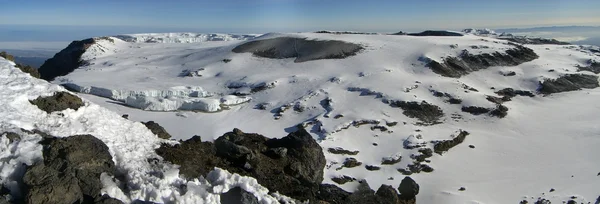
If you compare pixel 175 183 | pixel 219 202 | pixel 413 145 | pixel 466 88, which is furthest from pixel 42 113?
pixel 466 88

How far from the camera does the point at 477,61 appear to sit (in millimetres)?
58969

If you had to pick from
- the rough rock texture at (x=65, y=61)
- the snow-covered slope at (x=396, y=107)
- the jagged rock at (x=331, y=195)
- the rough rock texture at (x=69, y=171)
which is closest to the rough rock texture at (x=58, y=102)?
the rough rock texture at (x=69, y=171)

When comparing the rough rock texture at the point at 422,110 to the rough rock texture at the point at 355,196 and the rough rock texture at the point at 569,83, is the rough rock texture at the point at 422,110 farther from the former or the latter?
the rough rock texture at the point at 355,196

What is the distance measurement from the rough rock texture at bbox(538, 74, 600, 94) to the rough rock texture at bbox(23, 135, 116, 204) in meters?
51.4

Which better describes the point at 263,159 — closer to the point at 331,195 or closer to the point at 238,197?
the point at 331,195

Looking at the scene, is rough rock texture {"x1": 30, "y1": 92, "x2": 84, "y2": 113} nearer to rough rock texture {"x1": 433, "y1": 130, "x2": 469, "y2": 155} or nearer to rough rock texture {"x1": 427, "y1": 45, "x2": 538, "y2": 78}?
rough rock texture {"x1": 433, "y1": 130, "x2": 469, "y2": 155}

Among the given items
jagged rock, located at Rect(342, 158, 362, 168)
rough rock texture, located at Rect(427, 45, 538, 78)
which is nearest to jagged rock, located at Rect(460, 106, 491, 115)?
rough rock texture, located at Rect(427, 45, 538, 78)

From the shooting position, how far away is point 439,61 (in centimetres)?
5716

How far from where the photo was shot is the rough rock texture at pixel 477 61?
55625 millimetres

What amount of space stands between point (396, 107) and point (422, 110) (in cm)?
256

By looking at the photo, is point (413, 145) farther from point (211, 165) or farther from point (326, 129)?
point (211, 165)

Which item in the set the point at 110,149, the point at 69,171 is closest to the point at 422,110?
the point at 110,149

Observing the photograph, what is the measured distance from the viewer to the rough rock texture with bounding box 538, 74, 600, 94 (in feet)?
173

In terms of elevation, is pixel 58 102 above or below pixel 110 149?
above
